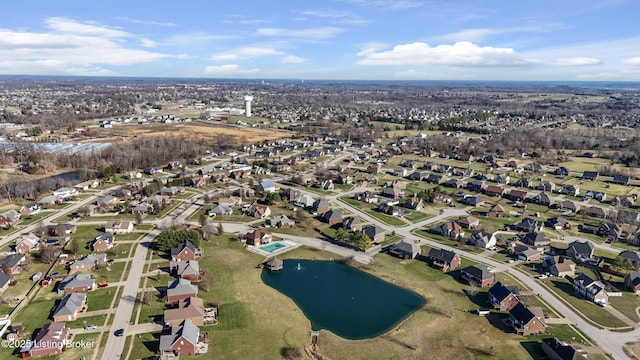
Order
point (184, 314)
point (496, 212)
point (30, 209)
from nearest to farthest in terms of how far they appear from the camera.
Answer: point (184, 314), point (30, 209), point (496, 212)

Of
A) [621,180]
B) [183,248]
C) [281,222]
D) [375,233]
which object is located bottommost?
[281,222]

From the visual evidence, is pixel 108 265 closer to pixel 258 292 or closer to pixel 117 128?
pixel 258 292

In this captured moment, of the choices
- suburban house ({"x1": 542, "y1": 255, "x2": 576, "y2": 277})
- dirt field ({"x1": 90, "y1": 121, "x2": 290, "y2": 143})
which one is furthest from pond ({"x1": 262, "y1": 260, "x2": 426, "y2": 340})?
dirt field ({"x1": 90, "y1": 121, "x2": 290, "y2": 143})

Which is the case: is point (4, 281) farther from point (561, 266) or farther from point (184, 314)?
point (561, 266)

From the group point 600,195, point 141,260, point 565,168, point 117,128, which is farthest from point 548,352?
point 117,128

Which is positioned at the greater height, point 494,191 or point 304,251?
point 494,191

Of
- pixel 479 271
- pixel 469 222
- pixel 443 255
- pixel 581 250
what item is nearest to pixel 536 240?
pixel 581 250
